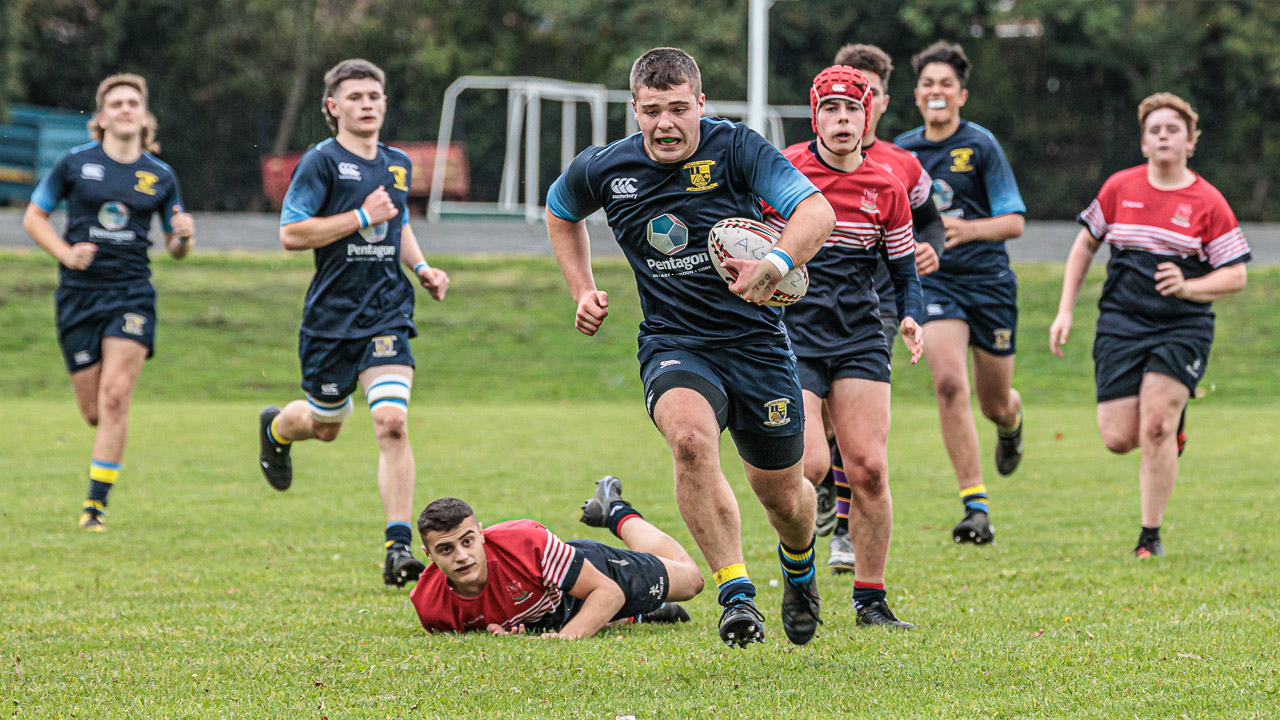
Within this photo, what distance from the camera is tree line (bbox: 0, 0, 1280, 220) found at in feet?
112

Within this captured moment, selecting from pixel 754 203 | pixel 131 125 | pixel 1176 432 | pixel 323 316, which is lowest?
pixel 1176 432

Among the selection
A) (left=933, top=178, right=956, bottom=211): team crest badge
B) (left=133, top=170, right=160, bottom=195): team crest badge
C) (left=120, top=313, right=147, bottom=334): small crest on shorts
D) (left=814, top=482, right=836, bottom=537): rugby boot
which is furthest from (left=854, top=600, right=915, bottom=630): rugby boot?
(left=133, top=170, right=160, bottom=195): team crest badge

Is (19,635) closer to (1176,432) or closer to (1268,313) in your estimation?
(1176,432)

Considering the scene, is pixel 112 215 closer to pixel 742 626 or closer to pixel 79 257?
pixel 79 257

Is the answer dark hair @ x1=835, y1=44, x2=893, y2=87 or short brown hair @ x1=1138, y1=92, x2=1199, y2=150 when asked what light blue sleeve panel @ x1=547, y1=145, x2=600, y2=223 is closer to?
dark hair @ x1=835, y1=44, x2=893, y2=87

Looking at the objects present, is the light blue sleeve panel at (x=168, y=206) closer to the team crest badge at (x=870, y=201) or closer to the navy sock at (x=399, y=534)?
the navy sock at (x=399, y=534)

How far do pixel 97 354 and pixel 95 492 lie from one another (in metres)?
0.89

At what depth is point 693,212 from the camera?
508cm

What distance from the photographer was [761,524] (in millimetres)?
9000

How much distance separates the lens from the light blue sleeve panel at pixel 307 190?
7.38 metres

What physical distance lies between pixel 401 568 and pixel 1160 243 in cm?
444

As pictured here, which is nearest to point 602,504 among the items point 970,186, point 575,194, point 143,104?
point 575,194

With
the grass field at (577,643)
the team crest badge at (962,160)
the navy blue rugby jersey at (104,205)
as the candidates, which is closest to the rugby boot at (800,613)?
the grass field at (577,643)

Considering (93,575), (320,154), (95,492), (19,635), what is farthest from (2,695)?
(95,492)
